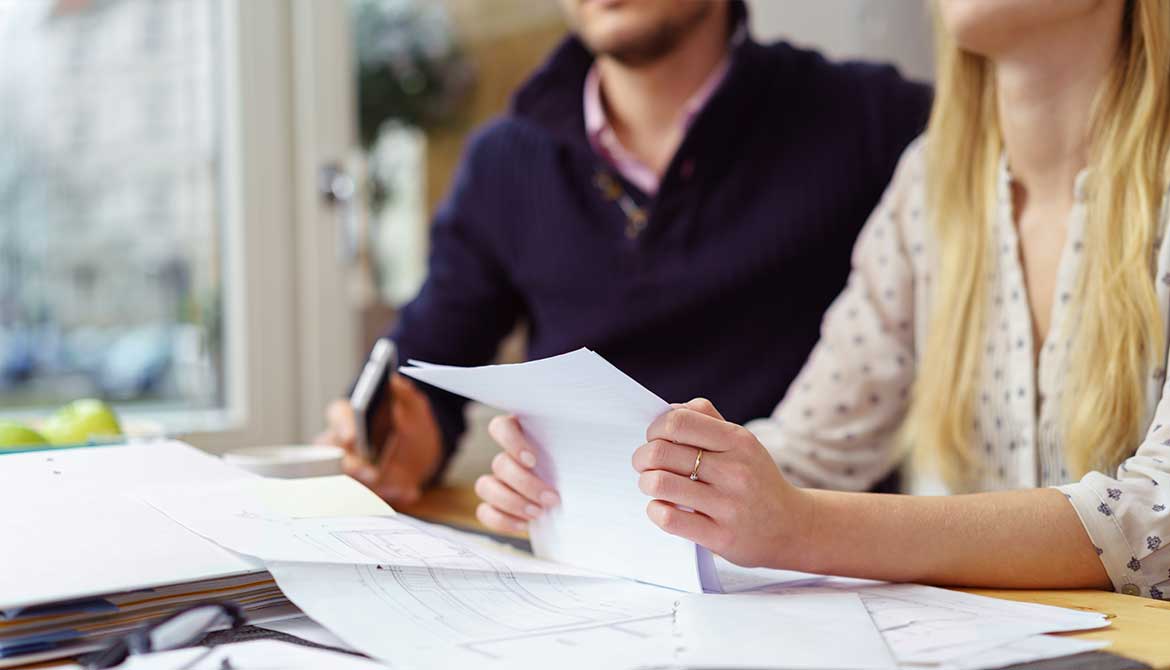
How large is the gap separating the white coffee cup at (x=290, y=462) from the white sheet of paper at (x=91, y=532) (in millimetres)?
207

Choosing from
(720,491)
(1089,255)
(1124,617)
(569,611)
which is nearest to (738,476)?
(720,491)

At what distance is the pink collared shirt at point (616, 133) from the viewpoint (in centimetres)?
158

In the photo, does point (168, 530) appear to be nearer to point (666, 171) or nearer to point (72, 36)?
point (666, 171)

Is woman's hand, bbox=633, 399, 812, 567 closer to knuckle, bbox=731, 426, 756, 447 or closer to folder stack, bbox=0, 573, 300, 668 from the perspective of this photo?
knuckle, bbox=731, 426, 756, 447

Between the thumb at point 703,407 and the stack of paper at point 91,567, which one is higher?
the thumb at point 703,407

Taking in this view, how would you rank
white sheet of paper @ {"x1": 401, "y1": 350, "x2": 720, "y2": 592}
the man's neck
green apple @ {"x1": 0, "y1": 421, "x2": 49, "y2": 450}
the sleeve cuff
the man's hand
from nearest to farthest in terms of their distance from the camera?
white sheet of paper @ {"x1": 401, "y1": 350, "x2": 720, "y2": 592}
the sleeve cuff
green apple @ {"x1": 0, "y1": 421, "x2": 49, "y2": 450}
the man's hand
the man's neck

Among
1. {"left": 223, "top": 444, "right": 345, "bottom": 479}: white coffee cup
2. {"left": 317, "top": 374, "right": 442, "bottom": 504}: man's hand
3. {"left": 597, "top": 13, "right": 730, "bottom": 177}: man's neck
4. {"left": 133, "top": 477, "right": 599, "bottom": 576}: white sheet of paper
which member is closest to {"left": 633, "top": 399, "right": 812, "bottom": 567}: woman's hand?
{"left": 133, "top": 477, "right": 599, "bottom": 576}: white sheet of paper

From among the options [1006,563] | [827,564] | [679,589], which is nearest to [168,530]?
[679,589]

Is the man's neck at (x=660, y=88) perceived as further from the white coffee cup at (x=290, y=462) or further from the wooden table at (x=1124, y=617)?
the wooden table at (x=1124, y=617)

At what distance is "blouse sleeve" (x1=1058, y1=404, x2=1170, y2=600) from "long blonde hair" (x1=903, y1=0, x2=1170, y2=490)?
164 millimetres

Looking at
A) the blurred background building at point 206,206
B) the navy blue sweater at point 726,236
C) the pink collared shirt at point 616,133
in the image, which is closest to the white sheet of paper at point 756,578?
the navy blue sweater at point 726,236

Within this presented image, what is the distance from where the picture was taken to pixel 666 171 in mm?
1504

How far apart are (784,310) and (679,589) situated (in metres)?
0.82

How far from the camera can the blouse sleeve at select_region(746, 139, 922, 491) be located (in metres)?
1.17
